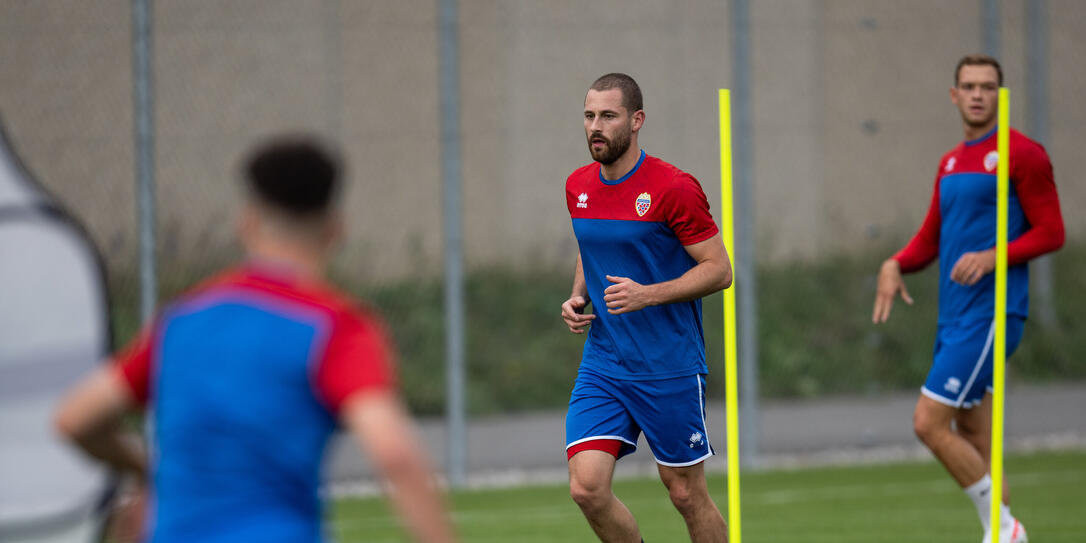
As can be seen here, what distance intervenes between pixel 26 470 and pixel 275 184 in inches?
92.2

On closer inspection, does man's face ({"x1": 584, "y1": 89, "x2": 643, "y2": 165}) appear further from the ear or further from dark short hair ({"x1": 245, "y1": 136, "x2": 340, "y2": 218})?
dark short hair ({"x1": 245, "y1": 136, "x2": 340, "y2": 218})

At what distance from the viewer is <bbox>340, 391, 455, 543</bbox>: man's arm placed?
2.52 meters

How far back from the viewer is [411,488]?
99.3 inches

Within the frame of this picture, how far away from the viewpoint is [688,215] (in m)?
5.56

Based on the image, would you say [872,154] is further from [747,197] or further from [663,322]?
[663,322]

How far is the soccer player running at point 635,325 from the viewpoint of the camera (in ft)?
18.4

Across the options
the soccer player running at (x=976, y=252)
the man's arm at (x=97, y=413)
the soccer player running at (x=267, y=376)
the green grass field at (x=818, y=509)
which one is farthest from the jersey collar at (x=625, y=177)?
the man's arm at (x=97, y=413)

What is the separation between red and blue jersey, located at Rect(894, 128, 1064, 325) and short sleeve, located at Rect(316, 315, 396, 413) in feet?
15.3

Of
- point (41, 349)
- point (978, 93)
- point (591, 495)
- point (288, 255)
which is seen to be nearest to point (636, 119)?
point (591, 495)

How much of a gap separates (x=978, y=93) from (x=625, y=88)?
81.3 inches

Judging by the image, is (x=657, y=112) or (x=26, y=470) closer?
(x=26, y=470)

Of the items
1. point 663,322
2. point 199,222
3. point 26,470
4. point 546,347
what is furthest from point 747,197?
point 26,470

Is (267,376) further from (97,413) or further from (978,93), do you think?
(978,93)

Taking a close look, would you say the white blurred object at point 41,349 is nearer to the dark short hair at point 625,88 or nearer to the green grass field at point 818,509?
the dark short hair at point 625,88
